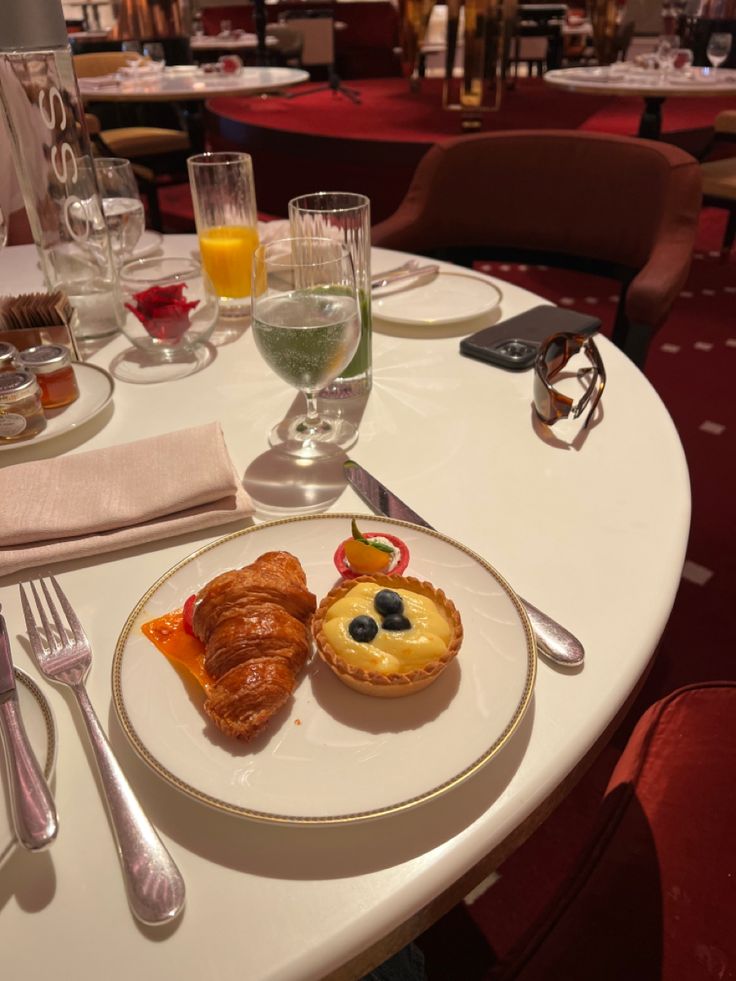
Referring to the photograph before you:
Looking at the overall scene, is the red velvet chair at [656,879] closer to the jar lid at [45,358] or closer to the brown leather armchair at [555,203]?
the jar lid at [45,358]

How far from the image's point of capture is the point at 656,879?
1.97 feet

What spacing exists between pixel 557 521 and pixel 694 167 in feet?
4.28

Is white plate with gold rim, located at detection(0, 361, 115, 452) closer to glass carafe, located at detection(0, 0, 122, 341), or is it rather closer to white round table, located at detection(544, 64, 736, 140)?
glass carafe, located at detection(0, 0, 122, 341)

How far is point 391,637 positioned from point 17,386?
0.50m

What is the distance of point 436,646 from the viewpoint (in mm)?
454

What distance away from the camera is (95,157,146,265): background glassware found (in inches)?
45.6

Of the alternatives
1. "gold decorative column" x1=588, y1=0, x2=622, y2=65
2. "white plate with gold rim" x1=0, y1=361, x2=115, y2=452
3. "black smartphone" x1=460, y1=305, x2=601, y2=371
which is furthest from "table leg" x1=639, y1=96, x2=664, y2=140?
"white plate with gold rim" x1=0, y1=361, x2=115, y2=452

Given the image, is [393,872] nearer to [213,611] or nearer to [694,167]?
[213,611]

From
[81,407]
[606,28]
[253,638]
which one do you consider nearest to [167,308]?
[81,407]

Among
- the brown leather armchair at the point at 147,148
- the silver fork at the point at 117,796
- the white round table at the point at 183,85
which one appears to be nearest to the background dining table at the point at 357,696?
the silver fork at the point at 117,796

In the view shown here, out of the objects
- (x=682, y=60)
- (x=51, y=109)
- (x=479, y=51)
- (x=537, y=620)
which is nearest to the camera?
(x=537, y=620)

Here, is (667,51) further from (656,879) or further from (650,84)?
(656,879)

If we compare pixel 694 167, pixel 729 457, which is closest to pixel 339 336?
pixel 694 167

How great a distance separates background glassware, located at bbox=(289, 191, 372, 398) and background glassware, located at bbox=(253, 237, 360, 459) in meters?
0.06
